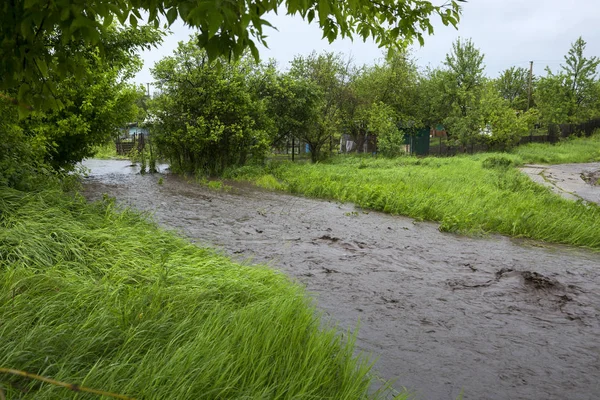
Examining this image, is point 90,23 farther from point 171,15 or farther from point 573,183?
point 573,183

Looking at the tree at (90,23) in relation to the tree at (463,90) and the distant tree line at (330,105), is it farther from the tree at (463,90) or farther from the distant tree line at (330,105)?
the tree at (463,90)

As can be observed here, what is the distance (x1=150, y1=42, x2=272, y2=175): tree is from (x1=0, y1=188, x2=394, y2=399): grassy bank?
1133 centimetres

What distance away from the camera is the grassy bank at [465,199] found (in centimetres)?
798

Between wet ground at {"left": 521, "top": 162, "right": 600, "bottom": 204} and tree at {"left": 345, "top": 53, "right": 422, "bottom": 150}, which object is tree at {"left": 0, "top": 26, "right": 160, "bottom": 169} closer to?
wet ground at {"left": 521, "top": 162, "right": 600, "bottom": 204}

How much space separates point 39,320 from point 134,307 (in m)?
0.62

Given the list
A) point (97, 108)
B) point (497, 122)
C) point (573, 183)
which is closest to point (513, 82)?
point (497, 122)

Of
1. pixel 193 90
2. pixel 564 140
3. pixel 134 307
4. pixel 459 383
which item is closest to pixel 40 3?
pixel 134 307

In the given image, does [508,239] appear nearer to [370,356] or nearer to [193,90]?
[370,356]

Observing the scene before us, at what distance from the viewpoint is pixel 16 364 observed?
2.33 m

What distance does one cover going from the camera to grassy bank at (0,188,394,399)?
2.35 metres

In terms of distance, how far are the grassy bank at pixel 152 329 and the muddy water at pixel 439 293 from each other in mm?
748

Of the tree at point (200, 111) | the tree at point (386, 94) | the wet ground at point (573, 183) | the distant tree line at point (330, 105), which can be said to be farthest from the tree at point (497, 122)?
the tree at point (200, 111)

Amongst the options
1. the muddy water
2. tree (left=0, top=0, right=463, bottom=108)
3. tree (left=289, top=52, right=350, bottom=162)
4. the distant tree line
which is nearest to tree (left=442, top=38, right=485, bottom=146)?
the distant tree line

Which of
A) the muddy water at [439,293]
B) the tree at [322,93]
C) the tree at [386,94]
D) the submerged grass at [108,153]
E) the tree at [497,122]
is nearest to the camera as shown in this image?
the muddy water at [439,293]
